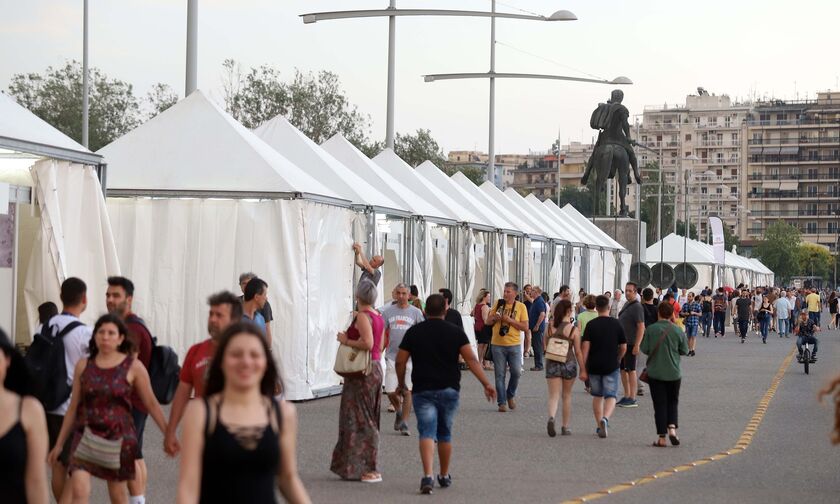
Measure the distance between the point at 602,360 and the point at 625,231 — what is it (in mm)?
40338

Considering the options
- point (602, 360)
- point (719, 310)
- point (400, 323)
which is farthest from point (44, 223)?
point (719, 310)

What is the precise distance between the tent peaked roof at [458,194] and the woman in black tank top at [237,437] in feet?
89.3

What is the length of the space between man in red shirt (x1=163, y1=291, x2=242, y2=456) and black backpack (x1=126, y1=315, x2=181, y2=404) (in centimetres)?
19

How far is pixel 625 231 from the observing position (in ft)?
186

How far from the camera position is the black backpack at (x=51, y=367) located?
9.61 m

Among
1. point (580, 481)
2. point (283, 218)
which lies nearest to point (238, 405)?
point (580, 481)

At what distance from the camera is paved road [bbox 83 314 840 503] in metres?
12.2

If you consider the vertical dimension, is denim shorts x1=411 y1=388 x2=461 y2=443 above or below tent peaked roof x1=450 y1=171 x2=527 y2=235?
below

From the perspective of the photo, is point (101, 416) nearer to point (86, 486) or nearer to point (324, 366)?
point (86, 486)

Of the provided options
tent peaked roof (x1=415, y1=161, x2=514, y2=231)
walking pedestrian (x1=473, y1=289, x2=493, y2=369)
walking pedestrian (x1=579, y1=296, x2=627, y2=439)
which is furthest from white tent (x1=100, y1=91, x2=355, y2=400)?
tent peaked roof (x1=415, y1=161, x2=514, y2=231)

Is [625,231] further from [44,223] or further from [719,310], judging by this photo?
[44,223]

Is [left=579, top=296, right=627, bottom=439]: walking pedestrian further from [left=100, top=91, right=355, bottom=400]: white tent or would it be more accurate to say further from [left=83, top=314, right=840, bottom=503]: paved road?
[left=100, top=91, right=355, bottom=400]: white tent

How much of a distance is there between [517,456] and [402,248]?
11223 millimetres

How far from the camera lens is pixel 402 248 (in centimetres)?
2578
